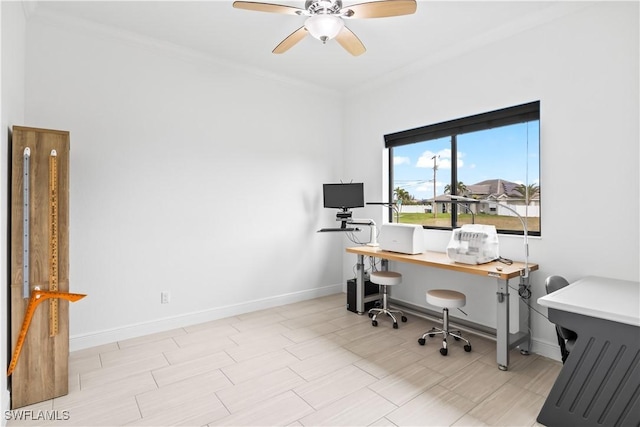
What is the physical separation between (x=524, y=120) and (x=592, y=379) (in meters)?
2.08

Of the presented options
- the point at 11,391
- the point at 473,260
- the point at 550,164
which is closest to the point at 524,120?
the point at 550,164

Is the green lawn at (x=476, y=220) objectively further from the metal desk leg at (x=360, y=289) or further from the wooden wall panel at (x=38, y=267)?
the wooden wall panel at (x=38, y=267)

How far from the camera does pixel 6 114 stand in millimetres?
2043

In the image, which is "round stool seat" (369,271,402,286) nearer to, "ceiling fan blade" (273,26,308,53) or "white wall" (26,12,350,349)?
"white wall" (26,12,350,349)

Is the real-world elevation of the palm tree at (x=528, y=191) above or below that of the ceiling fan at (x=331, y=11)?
below

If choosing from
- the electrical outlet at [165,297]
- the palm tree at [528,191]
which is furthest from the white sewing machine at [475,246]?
the electrical outlet at [165,297]

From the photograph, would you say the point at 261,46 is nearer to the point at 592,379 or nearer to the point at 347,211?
the point at 347,211

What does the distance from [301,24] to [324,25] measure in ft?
2.35

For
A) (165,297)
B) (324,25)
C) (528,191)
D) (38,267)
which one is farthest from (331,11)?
(165,297)

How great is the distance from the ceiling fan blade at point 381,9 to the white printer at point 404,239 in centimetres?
187

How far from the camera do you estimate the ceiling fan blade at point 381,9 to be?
2.13 metres

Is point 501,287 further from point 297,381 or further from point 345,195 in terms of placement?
point 345,195

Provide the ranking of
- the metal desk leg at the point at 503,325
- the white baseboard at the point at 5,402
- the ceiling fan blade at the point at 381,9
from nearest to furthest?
the white baseboard at the point at 5,402
the ceiling fan blade at the point at 381,9
the metal desk leg at the point at 503,325

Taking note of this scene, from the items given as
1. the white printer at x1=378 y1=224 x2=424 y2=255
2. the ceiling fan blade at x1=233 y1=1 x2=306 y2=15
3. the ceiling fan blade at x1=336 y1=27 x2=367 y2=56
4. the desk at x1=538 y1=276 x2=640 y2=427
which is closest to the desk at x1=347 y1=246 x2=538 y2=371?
the white printer at x1=378 y1=224 x2=424 y2=255
